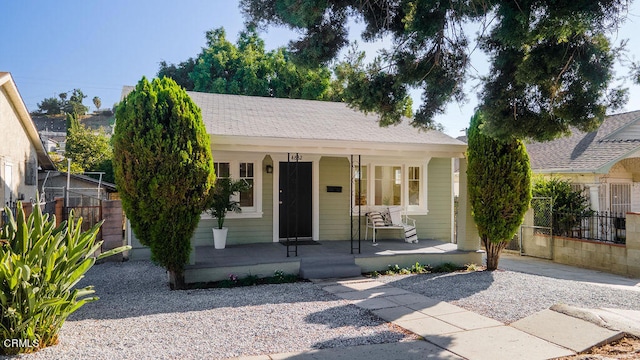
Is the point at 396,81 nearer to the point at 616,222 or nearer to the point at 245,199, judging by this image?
the point at 245,199

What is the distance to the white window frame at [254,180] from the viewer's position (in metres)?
9.99

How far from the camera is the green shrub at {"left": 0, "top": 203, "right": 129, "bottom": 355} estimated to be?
4078 millimetres

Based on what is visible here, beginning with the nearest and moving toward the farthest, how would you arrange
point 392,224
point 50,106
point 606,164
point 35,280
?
point 35,280 < point 392,224 < point 606,164 < point 50,106

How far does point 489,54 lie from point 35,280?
277 inches

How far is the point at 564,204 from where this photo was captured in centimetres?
1245

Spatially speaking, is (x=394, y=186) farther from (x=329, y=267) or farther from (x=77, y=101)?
(x=77, y=101)

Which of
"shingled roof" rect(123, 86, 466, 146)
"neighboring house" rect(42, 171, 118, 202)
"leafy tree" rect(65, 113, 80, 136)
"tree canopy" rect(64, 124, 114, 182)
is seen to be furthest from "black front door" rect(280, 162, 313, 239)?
"leafy tree" rect(65, 113, 80, 136)

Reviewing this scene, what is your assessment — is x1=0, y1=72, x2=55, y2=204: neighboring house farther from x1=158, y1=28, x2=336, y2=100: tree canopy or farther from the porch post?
x1=158, y1=28, x2=336, y2=100: tree canopy

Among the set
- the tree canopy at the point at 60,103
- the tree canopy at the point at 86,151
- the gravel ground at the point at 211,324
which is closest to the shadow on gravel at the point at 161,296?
the gravel ground at the point at 211,324

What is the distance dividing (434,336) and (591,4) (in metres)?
4.15

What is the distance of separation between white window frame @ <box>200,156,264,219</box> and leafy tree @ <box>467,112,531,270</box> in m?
4.75

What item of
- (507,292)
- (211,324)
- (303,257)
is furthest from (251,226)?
(507,292)

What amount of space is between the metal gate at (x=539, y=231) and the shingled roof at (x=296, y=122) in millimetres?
3718

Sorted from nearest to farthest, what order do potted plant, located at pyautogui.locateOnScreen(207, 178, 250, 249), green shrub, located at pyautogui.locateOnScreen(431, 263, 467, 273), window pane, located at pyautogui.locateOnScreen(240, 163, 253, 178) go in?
potted plant, located at pyautogui.locateOnScreen(207, 178, 250, 249) → green shrub, located at pyautogui.locateOnScreen(431, 263, 467, 273) → window pane, located at pyautogui.locateOnScreen(240, 163, 253, 178)
